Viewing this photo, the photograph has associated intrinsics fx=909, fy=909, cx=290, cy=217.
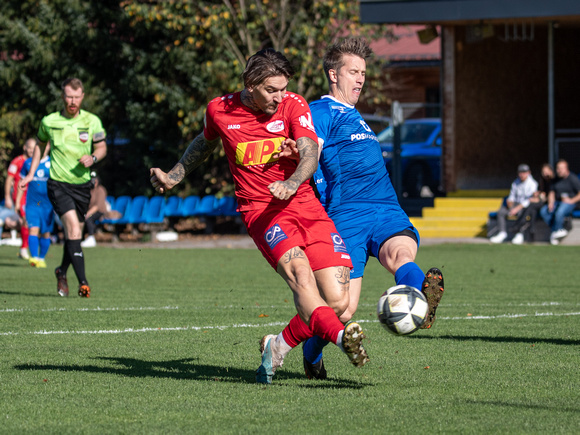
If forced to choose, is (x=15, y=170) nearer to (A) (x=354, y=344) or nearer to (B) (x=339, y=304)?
(B) (x=339, y=304)

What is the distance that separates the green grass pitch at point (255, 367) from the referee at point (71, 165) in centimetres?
50

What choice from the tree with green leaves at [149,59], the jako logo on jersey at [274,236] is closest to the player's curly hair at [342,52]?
the jako logo on jersey at [274,236]

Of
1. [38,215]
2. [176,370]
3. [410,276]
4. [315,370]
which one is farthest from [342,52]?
[38,215]

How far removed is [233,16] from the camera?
77.1ft

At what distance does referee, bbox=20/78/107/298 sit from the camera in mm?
10172

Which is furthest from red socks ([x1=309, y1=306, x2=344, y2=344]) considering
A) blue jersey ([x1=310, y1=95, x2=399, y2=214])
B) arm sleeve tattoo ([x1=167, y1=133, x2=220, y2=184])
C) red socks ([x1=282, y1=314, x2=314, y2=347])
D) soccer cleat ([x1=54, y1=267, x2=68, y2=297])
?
→ soccer cleat ([x1=54, y1=267, x2=68, y2=297])

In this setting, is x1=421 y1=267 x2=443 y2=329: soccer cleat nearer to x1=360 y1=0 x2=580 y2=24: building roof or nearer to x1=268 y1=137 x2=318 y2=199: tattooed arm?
x1=268 y1=137 x2=318 y2=199: tattooed arm

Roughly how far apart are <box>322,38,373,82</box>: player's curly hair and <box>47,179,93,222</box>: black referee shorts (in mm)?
4949

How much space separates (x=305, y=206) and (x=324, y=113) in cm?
76

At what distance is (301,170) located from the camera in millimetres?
5160

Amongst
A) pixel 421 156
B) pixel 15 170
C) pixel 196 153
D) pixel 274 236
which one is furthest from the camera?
pixel 421 156

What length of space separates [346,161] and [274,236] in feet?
3.09

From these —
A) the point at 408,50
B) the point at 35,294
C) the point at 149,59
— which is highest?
the point at 408,50

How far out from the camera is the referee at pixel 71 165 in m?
10.2
